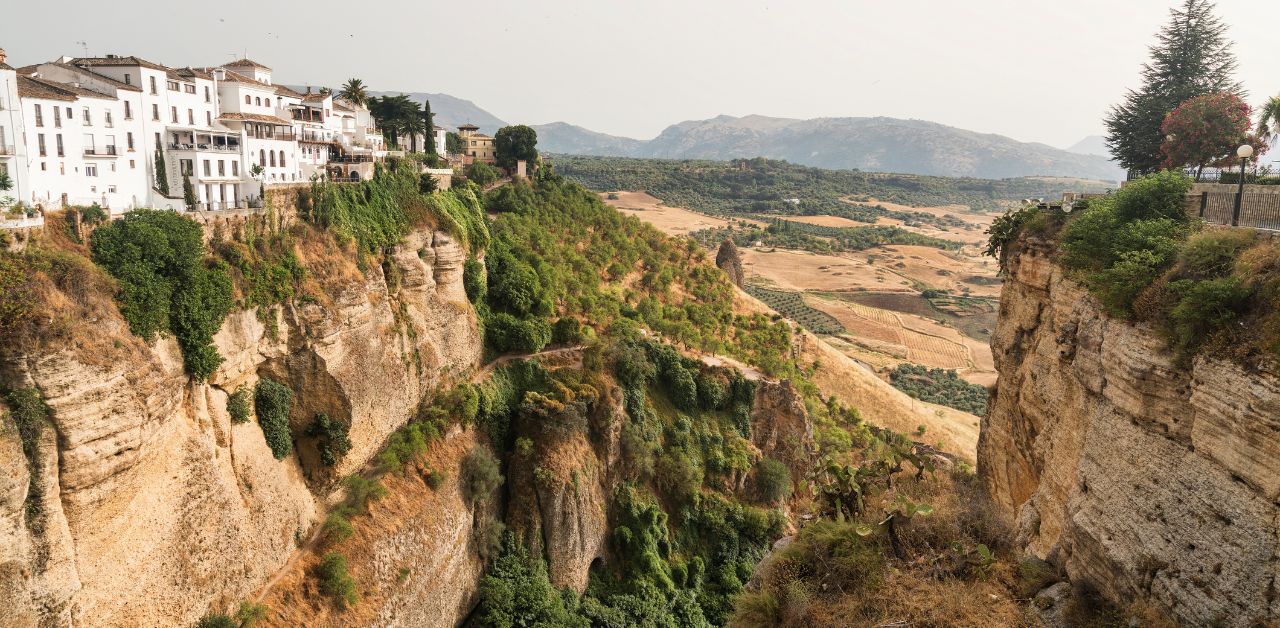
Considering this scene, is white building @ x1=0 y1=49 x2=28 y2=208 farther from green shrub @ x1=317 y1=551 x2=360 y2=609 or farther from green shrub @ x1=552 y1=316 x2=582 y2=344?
green shrub @ x1=552 y1=316 x2=582 y2=344

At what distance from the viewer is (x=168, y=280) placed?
1953 centimetres

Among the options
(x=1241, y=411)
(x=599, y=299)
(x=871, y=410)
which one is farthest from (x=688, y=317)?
(x=1241, y=411)

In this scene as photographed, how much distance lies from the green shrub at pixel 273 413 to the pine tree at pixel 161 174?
895cm

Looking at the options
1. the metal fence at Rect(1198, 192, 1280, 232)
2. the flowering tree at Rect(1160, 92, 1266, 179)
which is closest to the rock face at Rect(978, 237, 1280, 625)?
the metal fence at Rect(1198, 192, 1280, 232)

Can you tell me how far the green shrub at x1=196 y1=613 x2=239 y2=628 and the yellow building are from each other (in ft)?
131

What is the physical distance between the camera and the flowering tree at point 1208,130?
75.1ft

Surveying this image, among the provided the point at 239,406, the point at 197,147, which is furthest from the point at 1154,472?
the point at 197,147

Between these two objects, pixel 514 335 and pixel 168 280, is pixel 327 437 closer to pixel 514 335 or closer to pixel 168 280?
pixel 168 280

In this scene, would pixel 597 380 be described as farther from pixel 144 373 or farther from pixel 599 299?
pixel 144 373

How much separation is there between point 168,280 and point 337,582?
10.0m

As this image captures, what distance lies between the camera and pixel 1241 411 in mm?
11492

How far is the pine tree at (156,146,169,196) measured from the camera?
2627 cm

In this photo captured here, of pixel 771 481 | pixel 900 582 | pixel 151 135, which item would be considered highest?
pixel 151 135

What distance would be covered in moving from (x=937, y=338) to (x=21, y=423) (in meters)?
76.9
